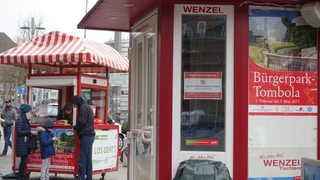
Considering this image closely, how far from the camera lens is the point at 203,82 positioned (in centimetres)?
671

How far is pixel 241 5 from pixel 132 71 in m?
2.43

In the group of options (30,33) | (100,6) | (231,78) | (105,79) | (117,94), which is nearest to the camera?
(231,78)

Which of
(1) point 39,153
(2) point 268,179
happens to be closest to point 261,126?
(2) point 268,179

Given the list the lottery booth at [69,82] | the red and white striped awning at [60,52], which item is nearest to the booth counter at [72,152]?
the lottery booth at [69,82]

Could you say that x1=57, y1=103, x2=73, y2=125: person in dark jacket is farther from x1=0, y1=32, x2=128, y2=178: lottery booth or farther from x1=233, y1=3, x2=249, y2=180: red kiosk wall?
x1=233, y1=3, x2=249, y2=180: red kiosk wall

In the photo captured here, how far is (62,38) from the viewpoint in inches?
439

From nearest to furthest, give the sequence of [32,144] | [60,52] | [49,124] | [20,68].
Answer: [49,124] → [60,52] → [32,144] → [20,68]

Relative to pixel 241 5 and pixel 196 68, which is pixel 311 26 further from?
pixel 196 68

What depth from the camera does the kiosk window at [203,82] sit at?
6688 millimetres

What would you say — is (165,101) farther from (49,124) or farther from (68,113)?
(68,113)

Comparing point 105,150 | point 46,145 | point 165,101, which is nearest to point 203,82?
point 165,101

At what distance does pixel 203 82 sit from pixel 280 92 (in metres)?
0.98

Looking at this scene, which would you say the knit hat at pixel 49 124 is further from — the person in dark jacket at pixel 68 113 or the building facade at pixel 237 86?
the building facade at pixel 237 86

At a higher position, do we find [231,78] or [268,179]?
[231,78]
